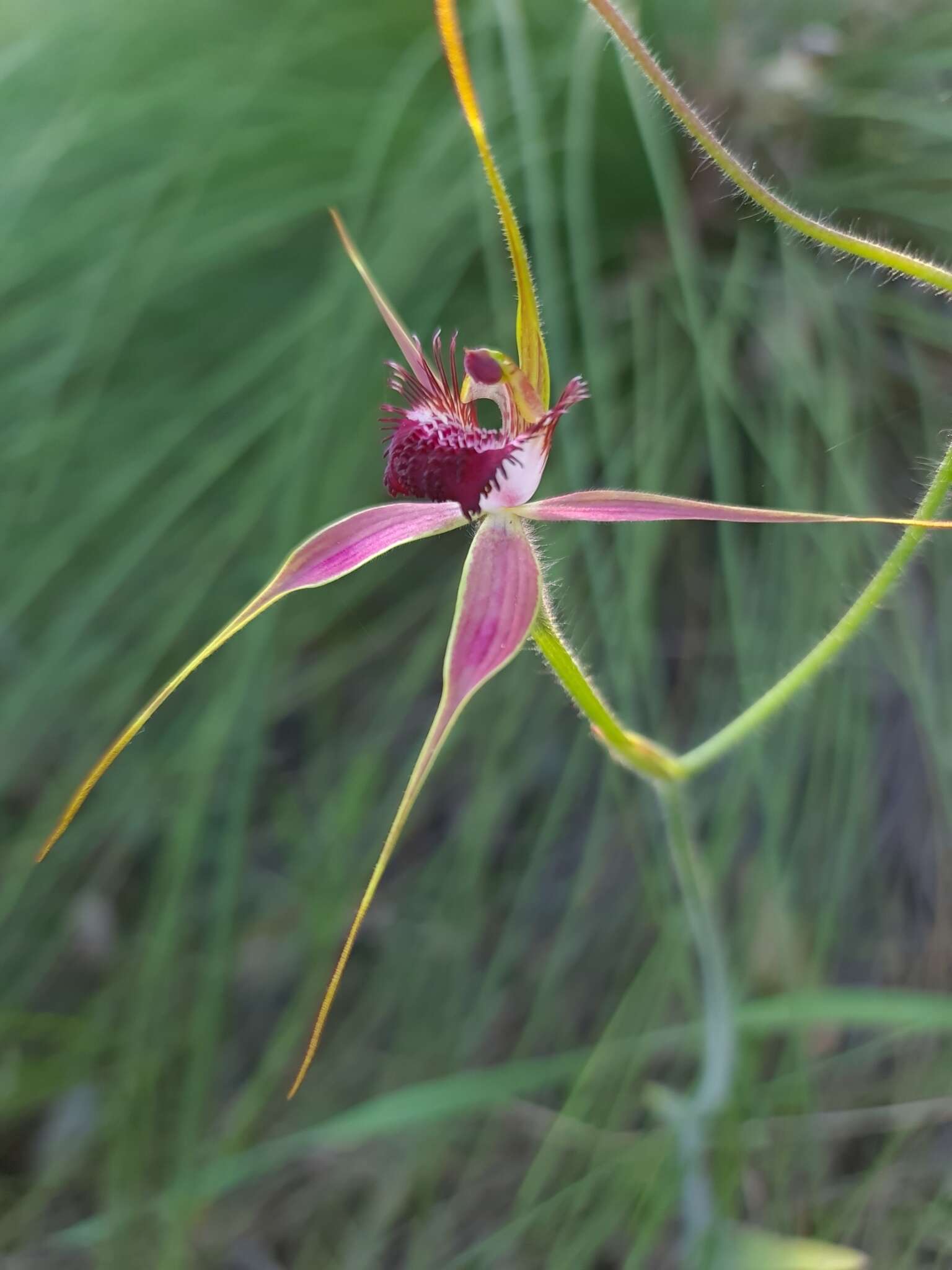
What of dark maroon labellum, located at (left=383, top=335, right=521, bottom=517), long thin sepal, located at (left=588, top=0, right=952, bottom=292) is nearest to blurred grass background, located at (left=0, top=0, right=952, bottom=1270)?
dark maroon labellum, located at (left=383, top=335, right=521, bottom=517)

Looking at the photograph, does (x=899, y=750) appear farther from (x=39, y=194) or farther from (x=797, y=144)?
(x=39, y=194)

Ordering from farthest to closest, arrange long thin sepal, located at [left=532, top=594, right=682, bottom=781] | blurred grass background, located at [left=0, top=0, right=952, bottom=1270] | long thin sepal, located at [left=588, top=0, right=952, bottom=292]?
blurred grass background, located at [left=0, top=0, right=952, bottom=1270] → long thin sepal, located at [left=532, top=594, right=682, bottom=781] → long thin sepal, located at [left=588, top=0, right=952, bottom=292]

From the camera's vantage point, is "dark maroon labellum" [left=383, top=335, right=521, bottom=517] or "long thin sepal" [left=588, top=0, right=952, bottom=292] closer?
"long thin sepal" [left=588, top=0, right=952, bottom=292]

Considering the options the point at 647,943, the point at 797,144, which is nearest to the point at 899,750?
the point at 647,943

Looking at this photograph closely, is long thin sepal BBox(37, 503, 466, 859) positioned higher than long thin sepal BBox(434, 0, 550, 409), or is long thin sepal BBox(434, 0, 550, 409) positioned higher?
long thin sepal BBox(434, 0, 550, 409)

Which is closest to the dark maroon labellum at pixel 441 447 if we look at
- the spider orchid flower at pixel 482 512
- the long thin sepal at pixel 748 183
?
the spider orchid flower at pixel 482 512

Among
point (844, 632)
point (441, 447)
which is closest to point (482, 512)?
point (441, 447)

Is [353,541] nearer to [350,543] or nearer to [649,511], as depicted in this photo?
[350,543]

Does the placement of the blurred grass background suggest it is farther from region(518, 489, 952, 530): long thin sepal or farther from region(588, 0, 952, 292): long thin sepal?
region(588, 0, 952, 292): long thin sepal
